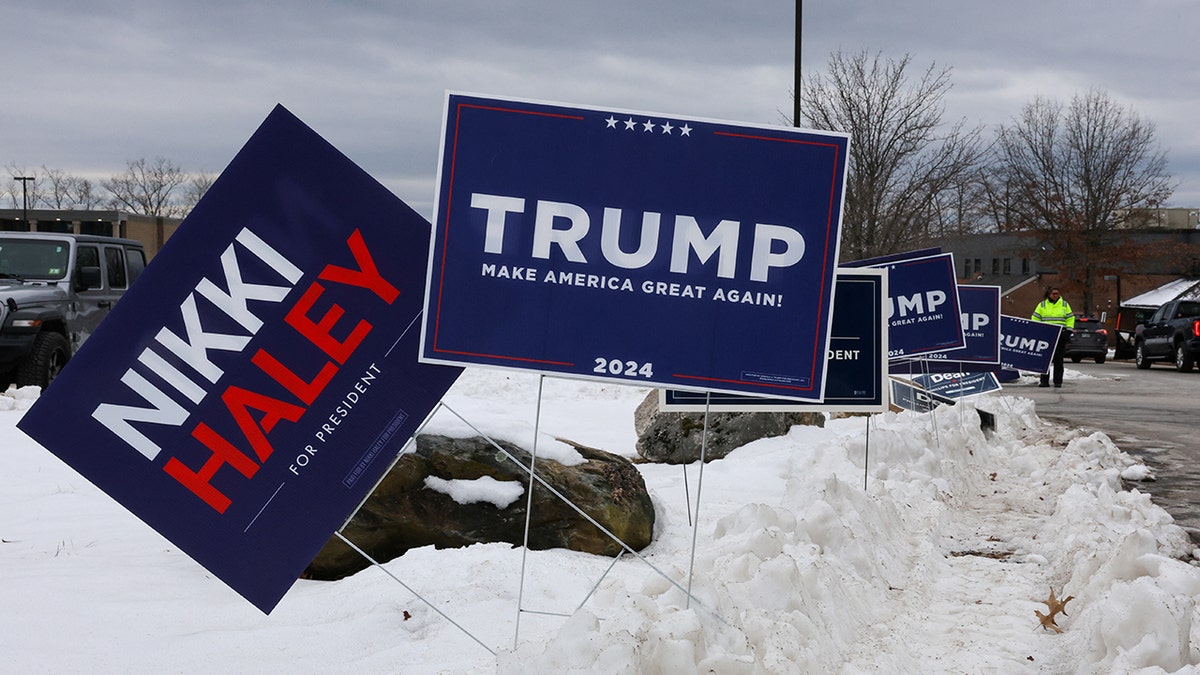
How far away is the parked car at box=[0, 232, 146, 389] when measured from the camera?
511 inches

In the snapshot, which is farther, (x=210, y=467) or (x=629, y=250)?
(x=629, y=250)

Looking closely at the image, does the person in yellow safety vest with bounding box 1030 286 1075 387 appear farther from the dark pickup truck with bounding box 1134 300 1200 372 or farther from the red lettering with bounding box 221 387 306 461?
the red lettering with bounding box 221 387 306 461

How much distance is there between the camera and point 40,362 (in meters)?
13.2

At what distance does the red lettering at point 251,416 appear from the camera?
3760 millimetres

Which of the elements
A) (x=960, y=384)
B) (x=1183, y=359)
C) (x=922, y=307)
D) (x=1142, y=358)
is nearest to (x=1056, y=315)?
(x=1183, y=359)

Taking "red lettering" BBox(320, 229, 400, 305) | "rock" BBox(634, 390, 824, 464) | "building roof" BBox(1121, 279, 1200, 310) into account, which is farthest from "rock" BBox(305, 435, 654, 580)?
"building roof" BBox(1121, 279, 1200, 310)

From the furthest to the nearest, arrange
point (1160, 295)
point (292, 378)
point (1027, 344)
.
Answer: point (1160, 295), point (1027, 344), point (292, 378)

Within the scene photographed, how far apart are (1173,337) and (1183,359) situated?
1030 millimetres

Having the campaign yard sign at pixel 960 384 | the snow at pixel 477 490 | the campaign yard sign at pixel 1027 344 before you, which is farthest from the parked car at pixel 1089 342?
the snow at pixel 477 490

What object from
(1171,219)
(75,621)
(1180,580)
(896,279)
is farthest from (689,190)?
(1171,219)

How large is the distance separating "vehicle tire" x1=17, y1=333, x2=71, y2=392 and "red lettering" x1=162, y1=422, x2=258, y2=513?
1041 centimetres

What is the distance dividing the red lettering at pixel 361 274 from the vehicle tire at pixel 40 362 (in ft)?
34.3

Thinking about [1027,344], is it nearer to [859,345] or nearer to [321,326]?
[859,345]

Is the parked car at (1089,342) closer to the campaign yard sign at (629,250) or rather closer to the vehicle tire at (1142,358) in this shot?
the vehicle tire at (1142,358)
